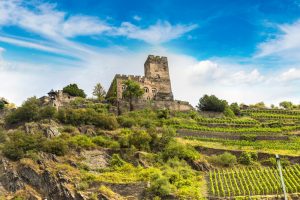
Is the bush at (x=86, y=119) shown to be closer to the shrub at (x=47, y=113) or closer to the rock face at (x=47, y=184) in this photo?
the shrub at (x=47, y=113)

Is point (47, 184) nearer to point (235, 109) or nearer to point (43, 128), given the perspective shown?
point (43, 128)

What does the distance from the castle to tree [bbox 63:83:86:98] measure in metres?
3.84

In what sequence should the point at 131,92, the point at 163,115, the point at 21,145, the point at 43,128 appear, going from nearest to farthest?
the point at 21,145 < the point at 43,128 < the point at 163,115 < the point at 131,92

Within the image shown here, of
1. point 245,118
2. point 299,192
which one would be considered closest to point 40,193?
point 299,192

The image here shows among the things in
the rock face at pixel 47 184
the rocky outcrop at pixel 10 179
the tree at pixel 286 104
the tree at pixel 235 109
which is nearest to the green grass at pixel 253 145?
the tree at pixel 235 109

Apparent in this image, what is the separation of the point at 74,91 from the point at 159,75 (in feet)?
46.7

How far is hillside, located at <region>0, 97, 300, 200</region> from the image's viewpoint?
1313 inches

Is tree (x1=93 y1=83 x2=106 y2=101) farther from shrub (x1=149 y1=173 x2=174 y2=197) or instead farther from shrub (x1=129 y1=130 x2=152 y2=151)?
shrub (x1=149 y1=173 x2=174 y2=197)

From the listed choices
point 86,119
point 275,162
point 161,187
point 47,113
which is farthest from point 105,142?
point 275,162

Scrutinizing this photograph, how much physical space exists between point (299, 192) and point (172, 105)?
Answer: 2906 cm

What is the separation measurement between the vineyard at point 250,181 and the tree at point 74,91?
28393 mm

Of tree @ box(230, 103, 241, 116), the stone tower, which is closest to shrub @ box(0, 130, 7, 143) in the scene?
the stone tower

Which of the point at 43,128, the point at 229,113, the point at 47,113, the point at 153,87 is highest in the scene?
the point at 153,87

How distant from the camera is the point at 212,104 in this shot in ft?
205
